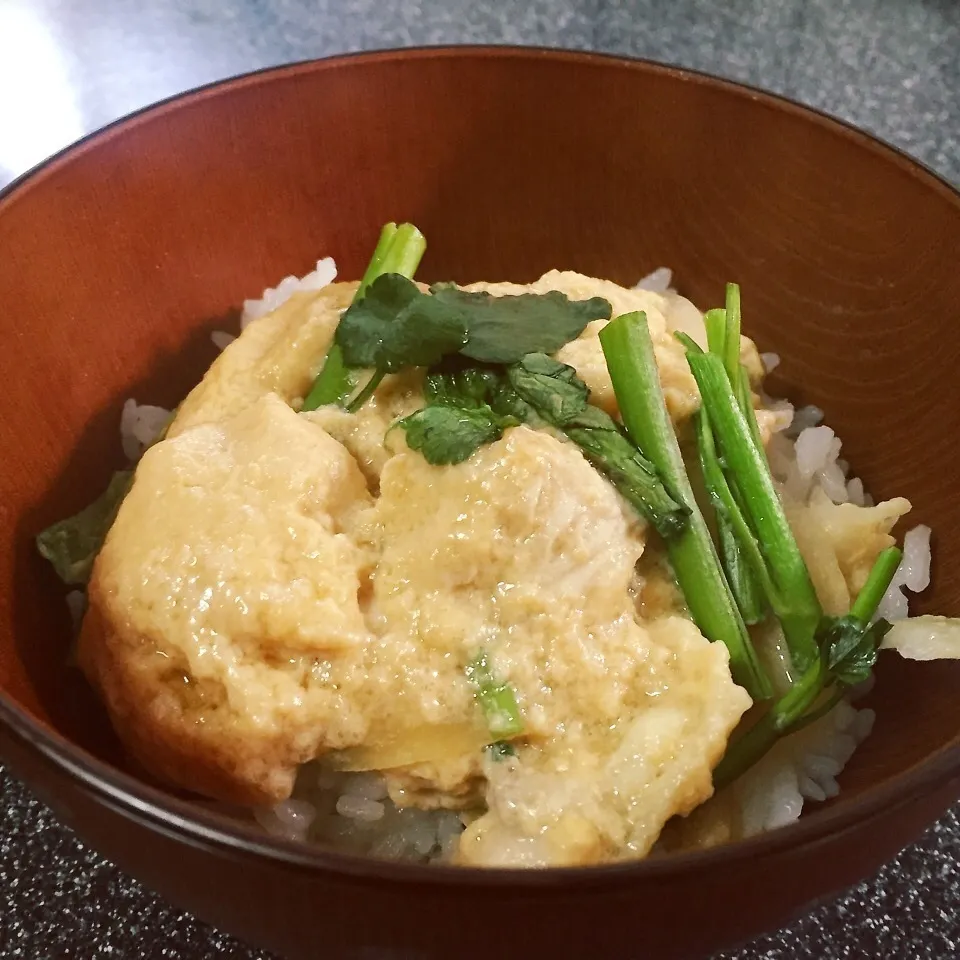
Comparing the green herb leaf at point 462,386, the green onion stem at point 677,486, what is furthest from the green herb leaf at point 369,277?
the green onion stem at point 677,486

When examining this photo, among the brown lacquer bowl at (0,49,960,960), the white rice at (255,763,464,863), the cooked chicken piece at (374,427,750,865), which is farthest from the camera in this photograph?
the white rice at (255,763,464,863)

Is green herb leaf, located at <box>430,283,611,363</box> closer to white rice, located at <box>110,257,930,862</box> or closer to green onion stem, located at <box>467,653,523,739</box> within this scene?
green onion stem, located at <box>467,653,523,739</box>

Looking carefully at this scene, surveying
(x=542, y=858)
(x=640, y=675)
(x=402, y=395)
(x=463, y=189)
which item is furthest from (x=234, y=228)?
(x=542, y=858)

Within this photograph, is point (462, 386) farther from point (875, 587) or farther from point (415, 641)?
point (875, 587)

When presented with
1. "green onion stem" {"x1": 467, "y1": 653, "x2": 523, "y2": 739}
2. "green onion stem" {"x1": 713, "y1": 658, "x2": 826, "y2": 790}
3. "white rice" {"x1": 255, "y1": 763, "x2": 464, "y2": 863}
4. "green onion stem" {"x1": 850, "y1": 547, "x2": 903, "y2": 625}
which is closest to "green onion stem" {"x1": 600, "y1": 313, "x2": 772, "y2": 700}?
"green onion stem" {"x1": 713, "y1": 658, "x2": 826, "y2": 790}

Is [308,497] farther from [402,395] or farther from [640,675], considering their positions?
[640,675]

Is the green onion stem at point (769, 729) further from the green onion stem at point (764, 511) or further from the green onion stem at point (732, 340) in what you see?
the green onion stem at point (732, 340)

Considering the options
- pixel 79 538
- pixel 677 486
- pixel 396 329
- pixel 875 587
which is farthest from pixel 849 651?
pixel 79 538
